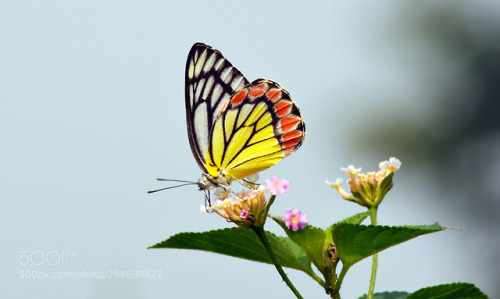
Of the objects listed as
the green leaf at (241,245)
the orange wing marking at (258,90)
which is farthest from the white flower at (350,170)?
the orange wing marking at (258,90)

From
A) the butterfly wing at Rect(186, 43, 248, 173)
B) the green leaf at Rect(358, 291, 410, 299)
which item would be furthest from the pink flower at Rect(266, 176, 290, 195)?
the butterfly wing at Rect(186, 43, 248, 173)

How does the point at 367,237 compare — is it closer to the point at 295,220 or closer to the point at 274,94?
the point at 295,220

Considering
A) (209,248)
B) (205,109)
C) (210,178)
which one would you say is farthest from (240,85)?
(209,248)

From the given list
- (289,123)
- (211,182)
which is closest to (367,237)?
(211,182)

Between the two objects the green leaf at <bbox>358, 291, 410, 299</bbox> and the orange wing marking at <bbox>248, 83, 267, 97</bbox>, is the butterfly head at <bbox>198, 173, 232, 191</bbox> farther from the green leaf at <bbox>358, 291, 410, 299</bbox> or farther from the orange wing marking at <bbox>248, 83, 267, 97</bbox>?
the green leaf at <bbox>358, 291, 410, 299</bbox>

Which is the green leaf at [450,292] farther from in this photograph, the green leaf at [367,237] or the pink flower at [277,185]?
the pink flower at [277,185]

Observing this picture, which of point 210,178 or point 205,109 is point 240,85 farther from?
point 210,178
